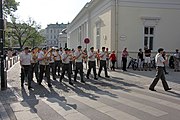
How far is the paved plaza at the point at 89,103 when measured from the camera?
6.70 meters

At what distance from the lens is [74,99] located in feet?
28.8

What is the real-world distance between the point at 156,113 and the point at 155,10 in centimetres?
1596

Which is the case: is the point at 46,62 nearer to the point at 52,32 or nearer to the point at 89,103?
the point at 89,103

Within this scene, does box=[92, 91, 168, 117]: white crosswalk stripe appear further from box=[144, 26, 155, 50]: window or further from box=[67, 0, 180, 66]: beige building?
box=[144, 26, 155, 50]: window

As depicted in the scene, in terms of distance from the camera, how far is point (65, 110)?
7266mm

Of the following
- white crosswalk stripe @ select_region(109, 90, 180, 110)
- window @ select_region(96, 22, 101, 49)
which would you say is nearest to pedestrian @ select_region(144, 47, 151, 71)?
window @ select_region(96, 22, 101, 49)

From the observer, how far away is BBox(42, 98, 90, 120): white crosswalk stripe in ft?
21.4

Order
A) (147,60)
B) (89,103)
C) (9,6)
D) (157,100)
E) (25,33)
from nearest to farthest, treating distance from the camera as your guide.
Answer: (89,103), (157,100), (147,60), (9,6), (25,33)

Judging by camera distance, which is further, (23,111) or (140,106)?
(140,106)

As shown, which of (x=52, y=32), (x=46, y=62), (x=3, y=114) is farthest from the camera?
(x=52, y=32)

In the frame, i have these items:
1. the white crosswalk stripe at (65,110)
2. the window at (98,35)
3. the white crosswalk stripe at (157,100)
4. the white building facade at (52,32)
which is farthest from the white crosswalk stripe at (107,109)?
the white building facade at (52,32)

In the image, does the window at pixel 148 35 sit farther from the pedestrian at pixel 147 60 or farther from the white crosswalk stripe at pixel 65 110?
the white crosswalk stripe at pixel 65 110

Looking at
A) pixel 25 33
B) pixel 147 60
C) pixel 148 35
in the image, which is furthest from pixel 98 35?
pixel 25 33

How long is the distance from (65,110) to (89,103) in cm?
109
